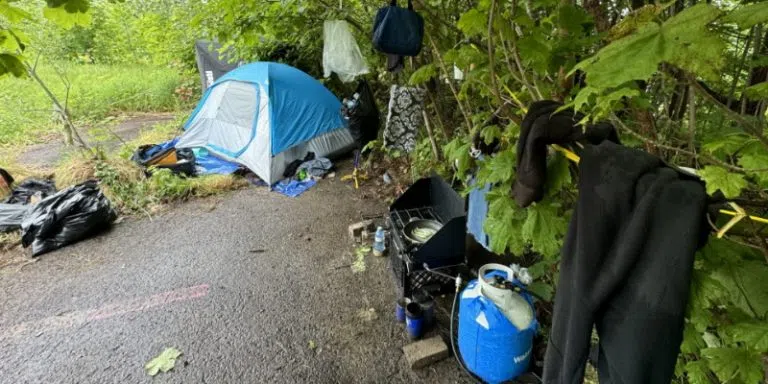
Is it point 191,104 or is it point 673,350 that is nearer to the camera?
point 673,350

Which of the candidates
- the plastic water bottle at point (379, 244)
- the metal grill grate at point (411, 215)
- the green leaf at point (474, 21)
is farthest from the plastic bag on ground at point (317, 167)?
the green leaf at point (474, 21)

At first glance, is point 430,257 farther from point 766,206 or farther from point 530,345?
point 766,206

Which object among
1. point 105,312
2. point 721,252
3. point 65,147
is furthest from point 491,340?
point 65,147

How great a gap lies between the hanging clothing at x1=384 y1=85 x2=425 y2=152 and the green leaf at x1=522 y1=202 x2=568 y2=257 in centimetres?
233

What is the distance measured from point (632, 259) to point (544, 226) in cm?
52

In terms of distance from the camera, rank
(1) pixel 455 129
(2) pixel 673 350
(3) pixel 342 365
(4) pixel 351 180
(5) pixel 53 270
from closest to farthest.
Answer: (2) pixel 673 350
(3) pixel 342 365
(5) pixel 53 270
(1) pixel 455 129
(4) pixel 351 180

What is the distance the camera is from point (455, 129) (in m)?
3.59

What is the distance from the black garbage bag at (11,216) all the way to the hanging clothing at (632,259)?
5.08m

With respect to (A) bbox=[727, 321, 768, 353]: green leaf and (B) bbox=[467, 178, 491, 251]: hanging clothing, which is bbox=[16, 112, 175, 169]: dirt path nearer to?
(B) bbox=[467, 178, 491, 251]: hanging clothing

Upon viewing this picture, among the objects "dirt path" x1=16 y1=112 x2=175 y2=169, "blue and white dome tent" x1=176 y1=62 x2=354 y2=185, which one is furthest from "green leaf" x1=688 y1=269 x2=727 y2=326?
"dirt path" x1=16 y1=112 x2=175 y2=169

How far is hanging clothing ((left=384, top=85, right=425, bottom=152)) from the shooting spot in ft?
11.0

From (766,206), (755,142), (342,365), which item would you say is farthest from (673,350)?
(342,365)

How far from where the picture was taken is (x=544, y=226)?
122 cm

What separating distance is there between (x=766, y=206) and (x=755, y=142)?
158 millimetres
